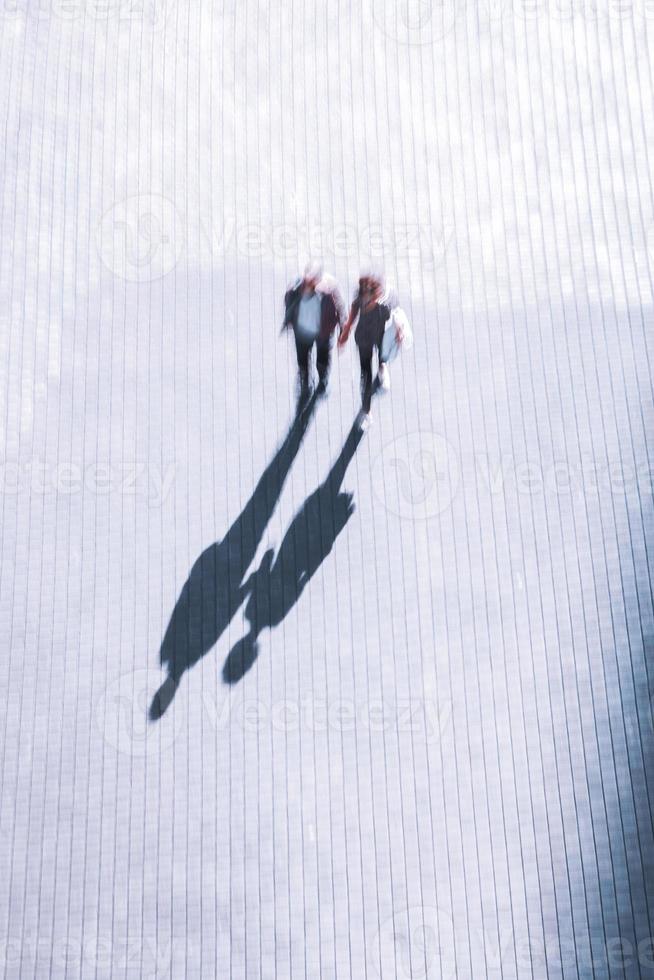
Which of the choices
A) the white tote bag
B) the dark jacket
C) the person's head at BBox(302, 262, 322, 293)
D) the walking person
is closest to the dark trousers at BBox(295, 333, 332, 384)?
the dark jacket

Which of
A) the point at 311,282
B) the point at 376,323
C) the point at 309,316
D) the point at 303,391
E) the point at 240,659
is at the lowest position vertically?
the point at 240,659

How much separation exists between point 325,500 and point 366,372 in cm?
111

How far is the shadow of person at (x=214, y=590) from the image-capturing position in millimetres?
7922

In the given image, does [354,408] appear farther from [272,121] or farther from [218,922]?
[218,922]

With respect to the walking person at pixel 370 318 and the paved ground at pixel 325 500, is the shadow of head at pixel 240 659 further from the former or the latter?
the walking person at pixel 370 318

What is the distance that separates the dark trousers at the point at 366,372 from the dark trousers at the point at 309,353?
34cm

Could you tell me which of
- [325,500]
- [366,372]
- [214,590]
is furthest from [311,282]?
[214,590]

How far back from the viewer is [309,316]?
8203 mm

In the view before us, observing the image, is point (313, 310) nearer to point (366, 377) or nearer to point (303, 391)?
point (366, 377)

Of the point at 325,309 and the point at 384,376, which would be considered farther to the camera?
the point at 384,376

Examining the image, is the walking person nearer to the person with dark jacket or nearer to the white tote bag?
the white tote bag

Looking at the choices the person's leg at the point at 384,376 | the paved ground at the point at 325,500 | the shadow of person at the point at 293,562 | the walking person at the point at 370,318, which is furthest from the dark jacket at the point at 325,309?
the shadow of person at the point at 293,562

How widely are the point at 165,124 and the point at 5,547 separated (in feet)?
15.0

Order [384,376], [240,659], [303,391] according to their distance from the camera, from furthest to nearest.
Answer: [303,391]
[384,376]
[240,659]
